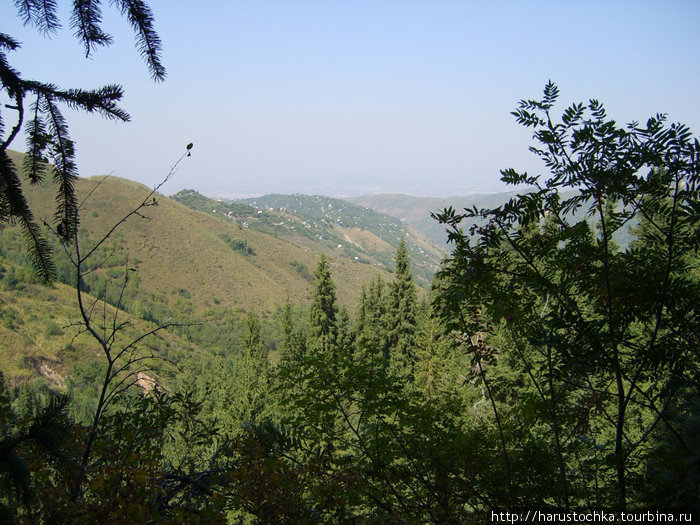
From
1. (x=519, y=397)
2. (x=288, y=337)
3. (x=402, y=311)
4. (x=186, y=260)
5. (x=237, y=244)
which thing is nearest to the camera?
(x=519, y=397)

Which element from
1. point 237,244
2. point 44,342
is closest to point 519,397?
point 44,342

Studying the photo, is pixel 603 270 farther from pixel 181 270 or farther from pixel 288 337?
pixel 181 270

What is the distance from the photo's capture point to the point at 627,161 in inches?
106

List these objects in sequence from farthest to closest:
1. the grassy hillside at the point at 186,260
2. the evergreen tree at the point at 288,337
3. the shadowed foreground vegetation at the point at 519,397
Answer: the grassy hillside at the point at 186,260, the evergreen tree at the point at 288,337, the shadowed foreground vegetation at the point at 519,397

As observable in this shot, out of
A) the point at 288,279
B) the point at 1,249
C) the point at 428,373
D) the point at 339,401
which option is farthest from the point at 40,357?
the point at 288,279

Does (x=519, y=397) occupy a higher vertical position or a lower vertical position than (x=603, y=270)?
lower

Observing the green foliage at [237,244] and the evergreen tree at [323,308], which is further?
the green foliage at [237,244]

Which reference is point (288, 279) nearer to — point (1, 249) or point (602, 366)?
point (1, 249)

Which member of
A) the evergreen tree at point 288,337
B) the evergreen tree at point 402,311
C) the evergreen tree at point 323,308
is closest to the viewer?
the evergreen tree at point 323,308

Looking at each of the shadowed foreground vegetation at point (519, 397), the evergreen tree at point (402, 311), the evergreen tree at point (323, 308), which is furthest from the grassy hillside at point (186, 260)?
the shadowed foreground vegetation at point (519, 397)

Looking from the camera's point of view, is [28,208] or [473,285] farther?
[473,285]

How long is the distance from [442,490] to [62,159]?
3.70m

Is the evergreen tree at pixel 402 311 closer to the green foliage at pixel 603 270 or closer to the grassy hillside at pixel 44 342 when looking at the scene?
the green foliage at pixel 603 270

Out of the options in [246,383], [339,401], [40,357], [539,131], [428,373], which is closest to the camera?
[539,131]
